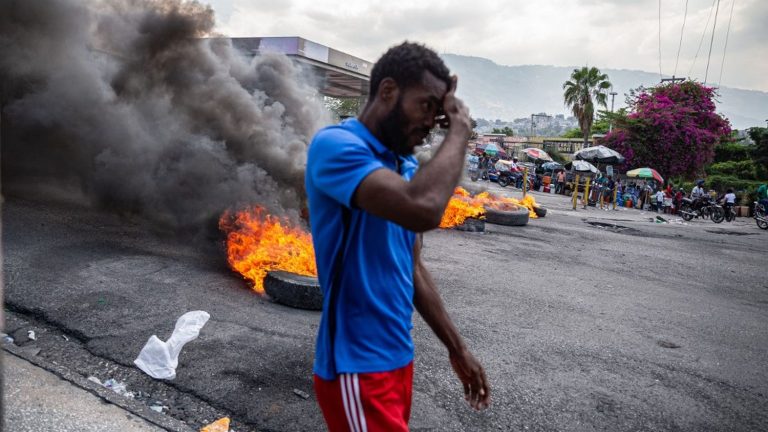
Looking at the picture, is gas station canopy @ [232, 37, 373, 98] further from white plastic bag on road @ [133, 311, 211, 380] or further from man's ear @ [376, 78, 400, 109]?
man's ear @ [376, 78, 400, 109]

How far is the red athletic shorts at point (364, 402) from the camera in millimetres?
1459

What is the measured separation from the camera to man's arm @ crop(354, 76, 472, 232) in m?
1.33

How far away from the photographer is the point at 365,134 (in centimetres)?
151

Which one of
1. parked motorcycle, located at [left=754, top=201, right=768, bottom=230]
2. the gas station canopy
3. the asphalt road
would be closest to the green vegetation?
parked motorcycle, located at [left=754, top=201, right=768, bottom=230]

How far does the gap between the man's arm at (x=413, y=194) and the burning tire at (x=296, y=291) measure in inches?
133

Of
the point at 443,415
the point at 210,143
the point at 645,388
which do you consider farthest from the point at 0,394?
the point at 210,143

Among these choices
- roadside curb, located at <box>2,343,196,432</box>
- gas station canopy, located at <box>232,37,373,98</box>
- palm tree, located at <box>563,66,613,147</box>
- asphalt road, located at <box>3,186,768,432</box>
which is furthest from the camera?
palm tree, located at <box>563,66,613,147</box>

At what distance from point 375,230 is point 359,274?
14 cm

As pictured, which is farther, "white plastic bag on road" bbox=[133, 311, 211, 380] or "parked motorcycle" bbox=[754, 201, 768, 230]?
"parked motorcycle" bbox=[754, 201, 768, 230]

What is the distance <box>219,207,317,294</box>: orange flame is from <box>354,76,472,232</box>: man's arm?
13.0 feet

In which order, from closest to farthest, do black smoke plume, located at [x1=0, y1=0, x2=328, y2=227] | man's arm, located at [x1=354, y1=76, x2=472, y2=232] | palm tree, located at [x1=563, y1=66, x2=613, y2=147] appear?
man's arm, located at [x1=354, y1=76, x2=472, y2=232], black smoke plume, located at [x1=0, y1=0, x2=328, y2=227], palm tree, located at [x1=563, y1=66, x2=613, y2=147]

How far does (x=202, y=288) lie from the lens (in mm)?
4973

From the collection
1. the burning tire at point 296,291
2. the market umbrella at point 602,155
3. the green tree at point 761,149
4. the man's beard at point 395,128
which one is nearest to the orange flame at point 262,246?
the burning tire at point 296,291

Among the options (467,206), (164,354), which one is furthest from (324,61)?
(164,354)
